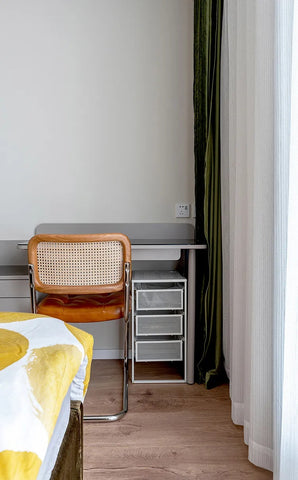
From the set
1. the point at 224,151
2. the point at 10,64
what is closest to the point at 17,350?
the point at 224,151

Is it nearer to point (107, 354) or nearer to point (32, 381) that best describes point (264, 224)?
point (32, 381)

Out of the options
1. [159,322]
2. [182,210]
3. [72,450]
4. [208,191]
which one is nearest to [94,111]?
[182,210]

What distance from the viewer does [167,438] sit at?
5.10ft

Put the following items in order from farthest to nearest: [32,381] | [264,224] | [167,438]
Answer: [167,438]
[264,224]
[32,381]

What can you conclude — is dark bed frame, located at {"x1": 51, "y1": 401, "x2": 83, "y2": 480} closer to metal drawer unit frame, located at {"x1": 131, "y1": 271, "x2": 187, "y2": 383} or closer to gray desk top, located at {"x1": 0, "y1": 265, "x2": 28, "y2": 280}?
metal drawer unit frame, located at {"x1": 131, "y1": 271, "x2": 187, "y2": 383}

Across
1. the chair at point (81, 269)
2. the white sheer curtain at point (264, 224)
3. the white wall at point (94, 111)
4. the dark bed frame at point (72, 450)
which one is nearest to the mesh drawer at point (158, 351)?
the chair at point (81, 269)

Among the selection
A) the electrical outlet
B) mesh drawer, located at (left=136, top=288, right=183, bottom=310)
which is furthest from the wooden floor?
the electrical outlet

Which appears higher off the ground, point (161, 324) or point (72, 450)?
point (72, 450)

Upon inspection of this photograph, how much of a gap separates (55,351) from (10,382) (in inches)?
5.5

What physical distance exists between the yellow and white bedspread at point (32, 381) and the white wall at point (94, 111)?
5.59ft

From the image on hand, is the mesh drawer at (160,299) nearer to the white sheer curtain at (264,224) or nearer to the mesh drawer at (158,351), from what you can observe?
the mesh drawer at (158,351)

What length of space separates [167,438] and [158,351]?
0.57 metres

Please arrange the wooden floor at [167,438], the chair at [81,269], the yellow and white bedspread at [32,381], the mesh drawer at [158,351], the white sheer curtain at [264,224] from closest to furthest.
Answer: the yellow and white bedspread at [32,381] → the white sheer curtain at [264,224] → the wooden floor at [167,438] → the chair at [81,269] → the mesh drawer at [158,351]

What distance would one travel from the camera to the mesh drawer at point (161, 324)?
6.74 ft
